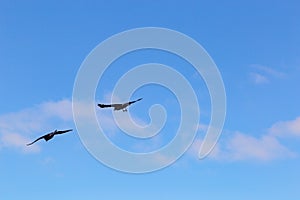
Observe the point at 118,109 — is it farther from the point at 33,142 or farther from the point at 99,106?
the point at 33,142

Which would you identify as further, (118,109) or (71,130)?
(118,109)

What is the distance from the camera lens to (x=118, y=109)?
57562 millimetres

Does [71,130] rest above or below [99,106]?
below

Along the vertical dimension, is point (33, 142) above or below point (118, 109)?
below

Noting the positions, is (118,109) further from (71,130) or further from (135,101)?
(71,130)

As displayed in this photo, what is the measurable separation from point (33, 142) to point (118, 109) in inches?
399

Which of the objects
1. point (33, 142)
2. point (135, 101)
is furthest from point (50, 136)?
point (135, 101)

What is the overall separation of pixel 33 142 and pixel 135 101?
40.1ft

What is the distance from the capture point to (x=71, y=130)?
53844mm

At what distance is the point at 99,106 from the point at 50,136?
6.46 meters

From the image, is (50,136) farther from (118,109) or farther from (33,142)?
(118,109)

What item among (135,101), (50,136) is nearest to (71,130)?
(50,136)

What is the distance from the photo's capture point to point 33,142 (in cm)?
5600

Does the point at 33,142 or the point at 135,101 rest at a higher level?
the point at 135,101
